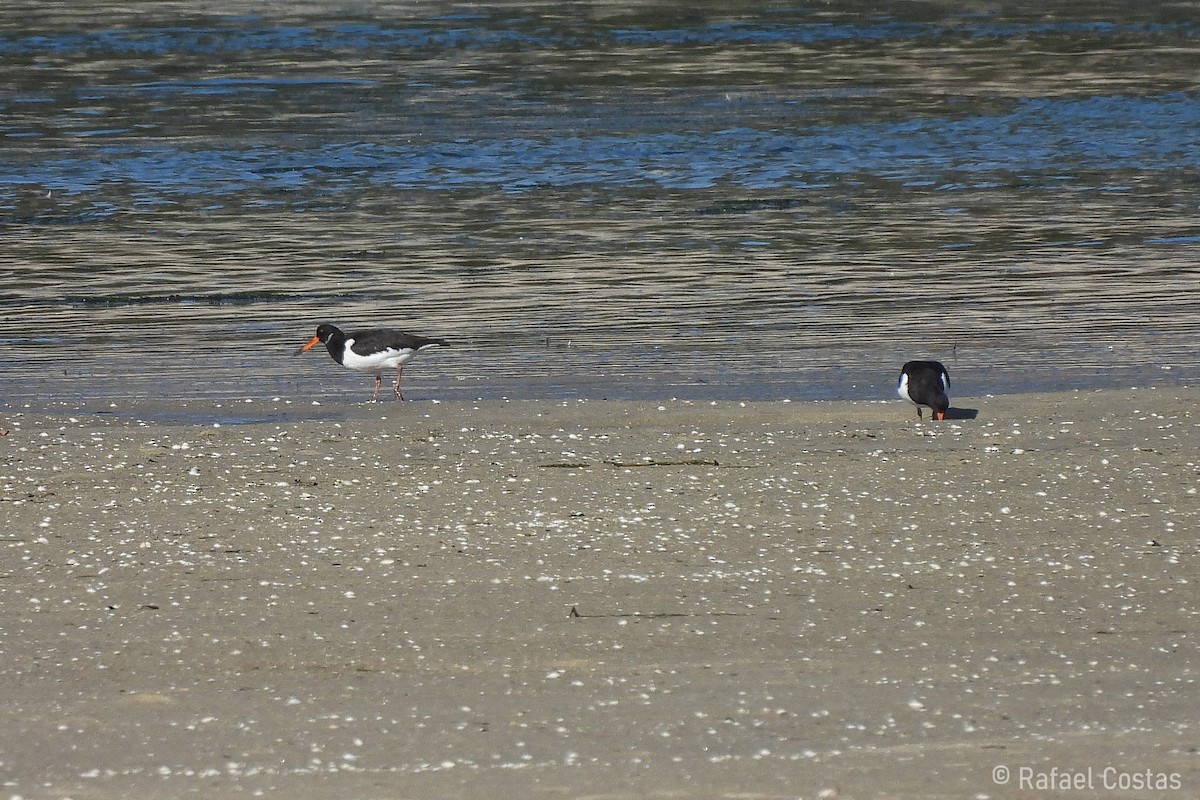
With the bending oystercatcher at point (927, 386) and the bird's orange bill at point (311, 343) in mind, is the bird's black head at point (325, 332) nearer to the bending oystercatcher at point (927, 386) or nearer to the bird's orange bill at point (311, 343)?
the bird's orange bill at point (311, 343)

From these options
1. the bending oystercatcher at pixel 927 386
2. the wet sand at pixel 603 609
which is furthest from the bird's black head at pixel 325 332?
the bending oystercatcher at pixel 927 386

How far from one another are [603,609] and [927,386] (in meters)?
3.71

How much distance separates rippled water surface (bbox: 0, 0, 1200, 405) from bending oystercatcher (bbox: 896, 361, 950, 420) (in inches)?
49.5

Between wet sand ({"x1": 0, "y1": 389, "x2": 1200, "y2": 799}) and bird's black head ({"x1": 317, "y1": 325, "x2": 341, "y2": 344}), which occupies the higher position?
wet sand ({"x1": 0, "y1": 389, "x2": 1200, "y2": 799})

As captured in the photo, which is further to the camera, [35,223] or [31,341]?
[35,223]

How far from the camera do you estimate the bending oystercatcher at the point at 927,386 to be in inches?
384

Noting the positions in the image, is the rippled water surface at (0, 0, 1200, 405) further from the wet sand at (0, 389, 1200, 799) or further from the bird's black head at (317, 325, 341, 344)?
the wet sand at (0, 389, 1200, 799)

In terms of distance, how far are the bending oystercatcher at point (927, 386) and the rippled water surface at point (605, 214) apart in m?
1.26

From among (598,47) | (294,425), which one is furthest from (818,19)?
(294,425)

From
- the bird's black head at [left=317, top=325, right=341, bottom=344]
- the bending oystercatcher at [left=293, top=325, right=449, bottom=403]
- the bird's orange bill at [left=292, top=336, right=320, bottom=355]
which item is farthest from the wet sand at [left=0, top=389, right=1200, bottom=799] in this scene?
the bird's orange bill at [left=292, top=336, right=320, bottom=355]

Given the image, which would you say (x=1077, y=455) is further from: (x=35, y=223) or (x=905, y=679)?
(x=35, y=223)

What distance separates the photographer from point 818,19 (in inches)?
1809

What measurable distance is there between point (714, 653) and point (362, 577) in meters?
1.56

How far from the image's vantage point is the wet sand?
5270mm
